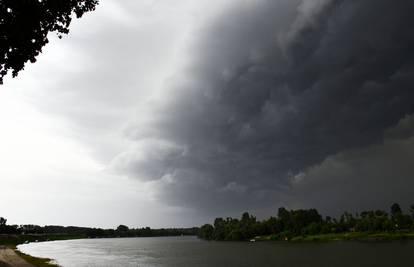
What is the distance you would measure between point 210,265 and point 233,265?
6.02m

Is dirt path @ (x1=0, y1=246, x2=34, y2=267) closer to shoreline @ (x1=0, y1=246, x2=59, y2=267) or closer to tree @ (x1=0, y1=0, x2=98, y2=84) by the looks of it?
shoreline @ (x1=0, y1=246, x2=59, y2=267)

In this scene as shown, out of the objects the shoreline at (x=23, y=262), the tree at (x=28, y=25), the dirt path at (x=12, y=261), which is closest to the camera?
the tree at (x=28, y=25)

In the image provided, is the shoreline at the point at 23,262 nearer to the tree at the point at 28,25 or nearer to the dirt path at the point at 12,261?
the dirt path at the point at 12,261

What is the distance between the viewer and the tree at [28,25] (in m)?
26.9

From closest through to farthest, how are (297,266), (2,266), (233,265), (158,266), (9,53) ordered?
(9,53) < (2,266) < (297,266) < (233,265) < (158,266)

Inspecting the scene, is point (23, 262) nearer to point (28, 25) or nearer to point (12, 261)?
point (12, 261)

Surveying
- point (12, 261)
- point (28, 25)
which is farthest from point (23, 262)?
point (28, 25)

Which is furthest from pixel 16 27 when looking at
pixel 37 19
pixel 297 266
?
pixel 297 266

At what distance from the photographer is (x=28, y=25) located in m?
27.5

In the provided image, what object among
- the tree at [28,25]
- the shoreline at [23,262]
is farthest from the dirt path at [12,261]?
the tree at [28,25]

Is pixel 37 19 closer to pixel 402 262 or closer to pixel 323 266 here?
pixel 323 266

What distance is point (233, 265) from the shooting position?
9750 cm

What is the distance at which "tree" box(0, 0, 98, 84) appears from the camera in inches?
1057

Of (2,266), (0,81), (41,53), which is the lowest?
(2,266)
